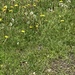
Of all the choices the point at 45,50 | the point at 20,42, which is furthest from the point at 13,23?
the point at 45,50

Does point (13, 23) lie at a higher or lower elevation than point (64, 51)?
higher

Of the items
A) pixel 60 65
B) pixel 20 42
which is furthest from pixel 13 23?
pixel 60 65

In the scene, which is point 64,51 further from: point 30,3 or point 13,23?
point 30,3

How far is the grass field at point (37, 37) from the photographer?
604 cm

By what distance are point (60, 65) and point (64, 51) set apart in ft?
1.49

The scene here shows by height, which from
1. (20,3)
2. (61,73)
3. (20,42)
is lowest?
(61,73)

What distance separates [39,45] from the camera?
21.8ft

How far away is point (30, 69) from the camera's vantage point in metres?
5.95

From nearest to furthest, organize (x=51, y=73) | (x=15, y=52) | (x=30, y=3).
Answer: (x=51, y=73)
(x=15, y=52)
(x=30, y=3)

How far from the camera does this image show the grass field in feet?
19.8

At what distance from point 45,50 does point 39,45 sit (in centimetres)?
27

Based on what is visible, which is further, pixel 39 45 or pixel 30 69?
pixel 39 45

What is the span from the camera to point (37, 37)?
267 inches

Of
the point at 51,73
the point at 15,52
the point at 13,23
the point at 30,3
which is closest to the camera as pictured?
the point at 51,73
